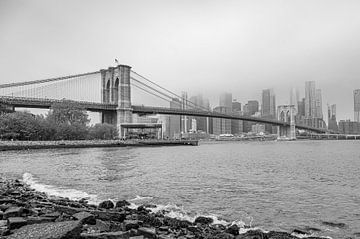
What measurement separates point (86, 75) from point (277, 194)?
9801 cm

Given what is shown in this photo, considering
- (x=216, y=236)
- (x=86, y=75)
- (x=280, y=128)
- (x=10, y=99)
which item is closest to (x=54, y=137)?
(x=10, y=99)

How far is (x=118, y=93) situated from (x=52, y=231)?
96.3m

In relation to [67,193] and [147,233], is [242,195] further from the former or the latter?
[147,233]

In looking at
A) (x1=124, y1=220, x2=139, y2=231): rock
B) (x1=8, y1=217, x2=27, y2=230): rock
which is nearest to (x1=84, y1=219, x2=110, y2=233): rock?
(x1=124, y1=220, x2=139, y2=231): rock

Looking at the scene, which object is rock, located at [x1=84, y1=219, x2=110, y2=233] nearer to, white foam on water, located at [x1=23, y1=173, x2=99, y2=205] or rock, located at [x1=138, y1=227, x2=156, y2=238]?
rock, located at [x1=138, y1=227, x2=156, y2=238]

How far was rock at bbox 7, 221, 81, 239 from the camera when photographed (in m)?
5.37

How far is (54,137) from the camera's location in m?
71.8

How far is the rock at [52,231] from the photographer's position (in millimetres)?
5371

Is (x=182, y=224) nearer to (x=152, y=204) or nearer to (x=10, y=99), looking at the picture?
(x=152, y=204)

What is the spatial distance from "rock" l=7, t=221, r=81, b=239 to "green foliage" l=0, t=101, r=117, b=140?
203 feet

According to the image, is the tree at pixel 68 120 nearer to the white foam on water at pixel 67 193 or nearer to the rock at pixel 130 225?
the white foam on water at pixel 67 193

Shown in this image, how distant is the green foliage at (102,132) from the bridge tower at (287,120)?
7372 cm

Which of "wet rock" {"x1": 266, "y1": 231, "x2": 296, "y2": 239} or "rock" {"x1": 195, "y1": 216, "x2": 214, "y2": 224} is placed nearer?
"wet rock" {"x1": 266, "y1": 231, "x2": 296, "y2": 239}

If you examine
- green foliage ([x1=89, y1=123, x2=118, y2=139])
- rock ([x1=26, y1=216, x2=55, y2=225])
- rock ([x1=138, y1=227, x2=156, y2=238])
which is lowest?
rock ([x1=138, y1=227, x2=156, y2=238])
